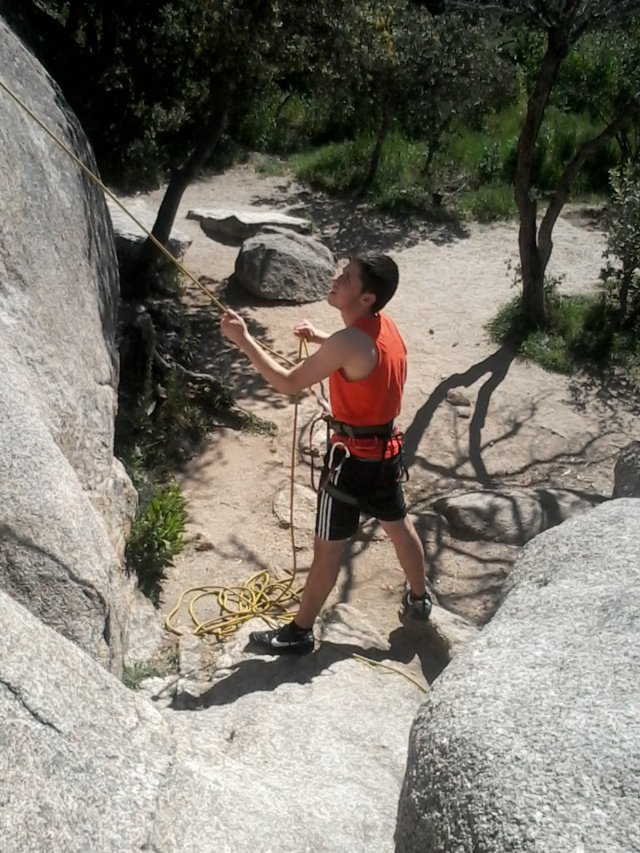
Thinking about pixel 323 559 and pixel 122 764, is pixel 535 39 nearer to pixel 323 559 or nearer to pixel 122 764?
pixel 323 559

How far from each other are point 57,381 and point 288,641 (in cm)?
140

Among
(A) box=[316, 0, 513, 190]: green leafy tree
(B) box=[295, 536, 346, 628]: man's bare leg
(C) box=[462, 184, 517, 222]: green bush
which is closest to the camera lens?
(B) box=[295, 536, 346, 628]: man's bare leg

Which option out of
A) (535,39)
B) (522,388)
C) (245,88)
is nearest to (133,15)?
(245,88)

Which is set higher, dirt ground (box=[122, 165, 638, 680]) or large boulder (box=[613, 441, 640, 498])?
large boulder (box=[613, 441, 640, 498])

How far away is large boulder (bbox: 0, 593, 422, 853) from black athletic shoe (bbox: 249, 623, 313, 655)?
0.69 metres

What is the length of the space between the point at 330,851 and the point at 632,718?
34.0 inches

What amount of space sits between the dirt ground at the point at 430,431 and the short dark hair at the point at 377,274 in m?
1.75

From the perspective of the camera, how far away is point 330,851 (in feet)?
8.17

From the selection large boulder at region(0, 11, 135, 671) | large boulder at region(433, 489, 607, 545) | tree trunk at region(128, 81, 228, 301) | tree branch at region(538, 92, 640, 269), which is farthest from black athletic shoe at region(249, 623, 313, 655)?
tree branch at region(538, 92, 640, 269)

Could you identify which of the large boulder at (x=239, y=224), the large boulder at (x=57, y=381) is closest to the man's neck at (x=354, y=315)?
the large boulder at (x=57, y=381)

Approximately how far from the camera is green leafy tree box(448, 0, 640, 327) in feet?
23.7

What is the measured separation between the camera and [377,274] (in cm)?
365

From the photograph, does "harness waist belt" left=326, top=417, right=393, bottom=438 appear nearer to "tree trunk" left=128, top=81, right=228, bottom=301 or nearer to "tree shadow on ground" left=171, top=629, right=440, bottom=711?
"tree shadow on ground" left=171, top=629, right=440, bottom=711

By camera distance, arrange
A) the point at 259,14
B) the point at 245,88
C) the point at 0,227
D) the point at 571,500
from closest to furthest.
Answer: the point at 0,227, the point at 571,500, the point at 259,14, the point at 245,88
